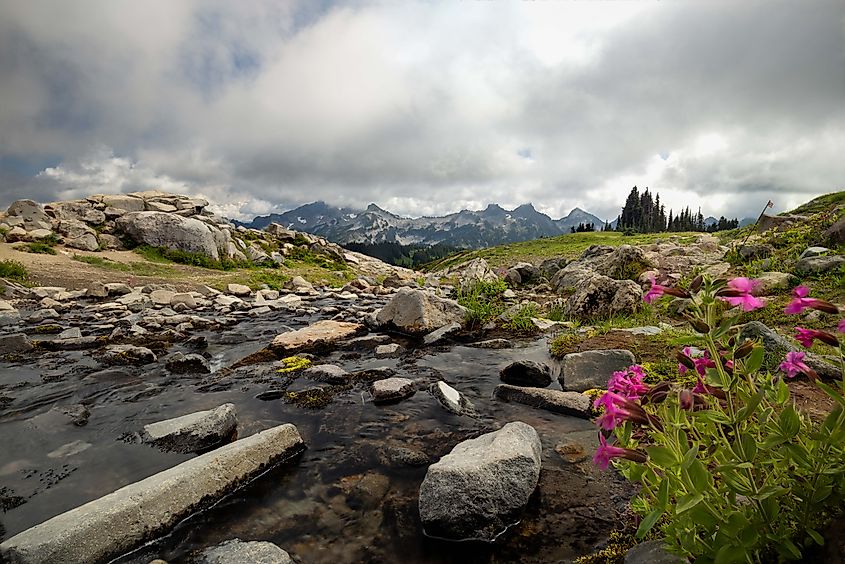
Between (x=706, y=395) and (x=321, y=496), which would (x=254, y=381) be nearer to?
(x=321, y=496)

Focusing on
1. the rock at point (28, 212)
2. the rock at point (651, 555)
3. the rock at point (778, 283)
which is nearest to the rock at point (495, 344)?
the rock at point (778, 283)

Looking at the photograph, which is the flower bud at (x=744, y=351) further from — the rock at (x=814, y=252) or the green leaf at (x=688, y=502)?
the rock at (x=814, y=252)

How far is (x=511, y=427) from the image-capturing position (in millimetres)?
5559

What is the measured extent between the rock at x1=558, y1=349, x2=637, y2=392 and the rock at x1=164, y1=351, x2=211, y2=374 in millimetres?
8350

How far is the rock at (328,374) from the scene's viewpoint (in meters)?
8.84

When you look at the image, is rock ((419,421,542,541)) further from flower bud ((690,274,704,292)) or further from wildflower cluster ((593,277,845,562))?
flower bud ((690,274,704,292))

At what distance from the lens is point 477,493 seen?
423 centimetres

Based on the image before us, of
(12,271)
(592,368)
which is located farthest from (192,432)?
(12,271)

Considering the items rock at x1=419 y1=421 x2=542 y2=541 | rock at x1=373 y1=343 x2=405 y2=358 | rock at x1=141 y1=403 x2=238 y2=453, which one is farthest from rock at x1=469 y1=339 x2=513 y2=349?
rock at x1=141 y1=403 x2=238 y2=453

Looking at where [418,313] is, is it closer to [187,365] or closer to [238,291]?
[187,365]

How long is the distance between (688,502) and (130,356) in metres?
12.4

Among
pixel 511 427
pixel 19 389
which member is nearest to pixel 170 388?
pixel 19 389

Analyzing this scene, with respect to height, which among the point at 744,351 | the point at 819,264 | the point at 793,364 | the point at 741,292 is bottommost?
the point at 819,264

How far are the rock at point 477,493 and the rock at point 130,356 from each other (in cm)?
940
